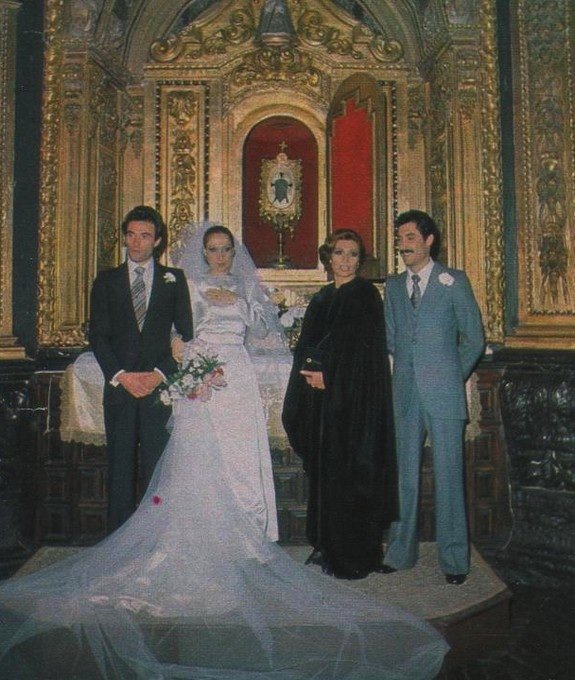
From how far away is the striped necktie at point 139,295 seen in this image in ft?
12.4

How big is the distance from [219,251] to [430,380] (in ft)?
4.46

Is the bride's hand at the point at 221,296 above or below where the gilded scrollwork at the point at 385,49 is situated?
below

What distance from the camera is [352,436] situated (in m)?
3.48

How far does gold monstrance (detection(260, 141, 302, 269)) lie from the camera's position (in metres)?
5.75

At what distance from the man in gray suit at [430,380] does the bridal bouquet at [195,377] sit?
96cm

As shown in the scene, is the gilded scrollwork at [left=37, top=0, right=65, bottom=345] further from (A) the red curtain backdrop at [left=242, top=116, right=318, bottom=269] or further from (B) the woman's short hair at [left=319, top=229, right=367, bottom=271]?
(B) the woman's short hair at [left=319, top=229, right=367, bottom=271]

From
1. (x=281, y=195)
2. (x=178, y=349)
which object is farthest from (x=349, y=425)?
(x=281, y=195)

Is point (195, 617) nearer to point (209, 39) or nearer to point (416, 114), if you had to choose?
point (416, 114)

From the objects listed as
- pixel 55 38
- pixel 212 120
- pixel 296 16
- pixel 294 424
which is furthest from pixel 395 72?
pixel 294 424

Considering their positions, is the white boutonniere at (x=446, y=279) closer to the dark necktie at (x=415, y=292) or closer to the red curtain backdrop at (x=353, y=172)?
the dark necktie at (x=415, y=292)

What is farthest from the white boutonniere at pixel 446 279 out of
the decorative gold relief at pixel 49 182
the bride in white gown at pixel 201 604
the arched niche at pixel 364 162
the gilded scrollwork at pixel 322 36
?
the gilded scrollwork at pixel 322 36

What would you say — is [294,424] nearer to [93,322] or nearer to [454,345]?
[454,345]

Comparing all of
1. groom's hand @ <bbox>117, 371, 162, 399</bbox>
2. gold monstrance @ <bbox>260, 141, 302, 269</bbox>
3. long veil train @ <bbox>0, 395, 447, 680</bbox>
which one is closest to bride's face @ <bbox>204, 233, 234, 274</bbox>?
groom's hand @ <bbox>117, 371, 162, 399</bbox>

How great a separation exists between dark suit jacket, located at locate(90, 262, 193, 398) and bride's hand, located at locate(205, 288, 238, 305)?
0.18m
